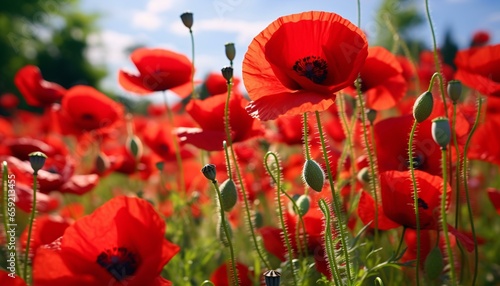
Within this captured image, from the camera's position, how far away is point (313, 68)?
107cm

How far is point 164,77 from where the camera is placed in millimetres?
1575

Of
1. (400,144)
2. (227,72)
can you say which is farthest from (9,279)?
(400,144)

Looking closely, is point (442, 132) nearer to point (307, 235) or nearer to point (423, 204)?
point (423, 204)

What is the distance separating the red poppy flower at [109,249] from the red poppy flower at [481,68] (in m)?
0.87

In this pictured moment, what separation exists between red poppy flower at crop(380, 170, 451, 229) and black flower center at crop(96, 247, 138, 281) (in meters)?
0.51

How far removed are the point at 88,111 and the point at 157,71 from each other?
0.56 metres

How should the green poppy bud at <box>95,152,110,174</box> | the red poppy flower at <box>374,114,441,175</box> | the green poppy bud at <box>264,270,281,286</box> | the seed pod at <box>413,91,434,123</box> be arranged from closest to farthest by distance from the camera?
1. the green poppy bud at <box>264,270,281,286</box>
2. the seed pod at <box>413,91,434,123</box>
3. the red poppy flower at <box>374,114,441,175</box>
4. the green poppy bud at <box>95,152,110,174</box>

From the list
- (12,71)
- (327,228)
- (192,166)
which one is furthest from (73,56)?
(327,228)

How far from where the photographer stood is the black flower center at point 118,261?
1.05 metres

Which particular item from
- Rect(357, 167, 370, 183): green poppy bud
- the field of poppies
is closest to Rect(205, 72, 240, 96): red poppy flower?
the field of poppies

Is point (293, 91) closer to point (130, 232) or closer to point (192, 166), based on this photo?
point (130, 232)

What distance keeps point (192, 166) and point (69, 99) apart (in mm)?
559

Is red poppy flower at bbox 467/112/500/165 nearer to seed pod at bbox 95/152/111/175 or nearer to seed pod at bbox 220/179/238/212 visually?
seed pod at bbox 220/179/238/212

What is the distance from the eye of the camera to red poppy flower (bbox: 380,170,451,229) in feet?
3.44
